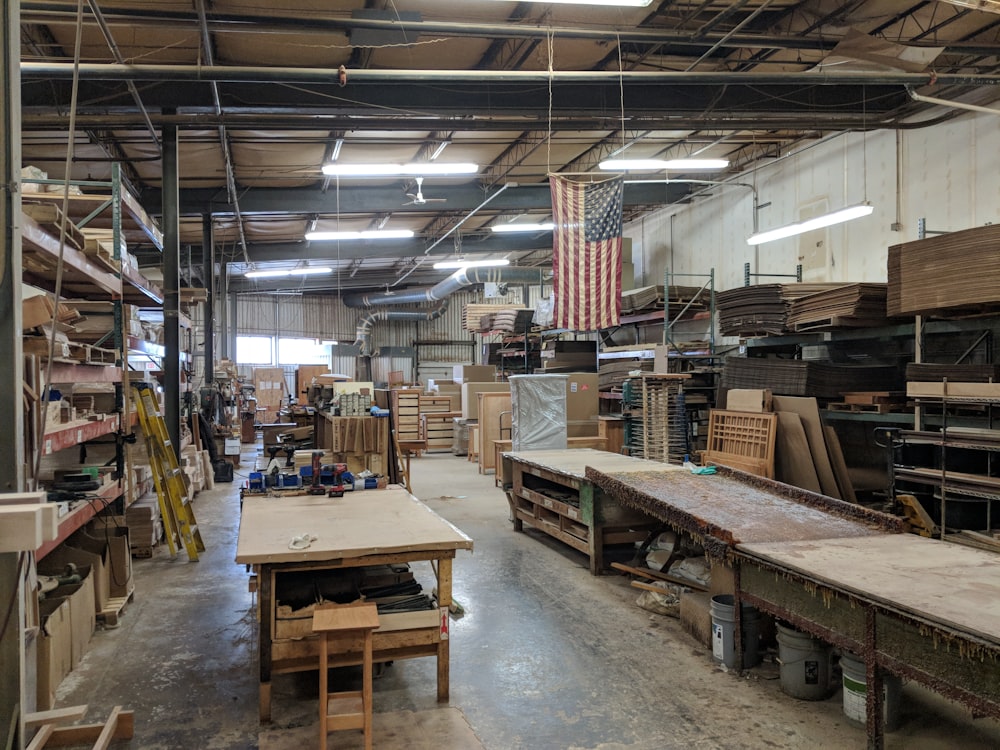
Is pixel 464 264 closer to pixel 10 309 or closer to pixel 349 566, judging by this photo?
pixel 349 566

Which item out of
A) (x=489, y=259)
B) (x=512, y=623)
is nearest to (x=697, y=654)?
(x=512, y=623)

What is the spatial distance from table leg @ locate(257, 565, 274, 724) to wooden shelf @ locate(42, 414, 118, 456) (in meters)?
1.41

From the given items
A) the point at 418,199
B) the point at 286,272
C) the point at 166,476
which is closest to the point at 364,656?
the point at 166,476

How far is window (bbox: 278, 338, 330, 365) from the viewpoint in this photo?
2514 cm

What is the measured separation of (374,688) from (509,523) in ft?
15.6

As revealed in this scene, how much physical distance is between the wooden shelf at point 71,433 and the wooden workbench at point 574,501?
13.3ft

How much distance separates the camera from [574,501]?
7.17 metres

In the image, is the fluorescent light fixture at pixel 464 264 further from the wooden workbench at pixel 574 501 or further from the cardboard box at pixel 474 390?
the wooden workbench at pixel 574 501

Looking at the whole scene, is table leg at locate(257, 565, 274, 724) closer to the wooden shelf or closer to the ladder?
the wooden shelf

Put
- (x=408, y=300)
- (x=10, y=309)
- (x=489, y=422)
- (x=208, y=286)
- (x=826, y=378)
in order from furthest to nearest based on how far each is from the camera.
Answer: (x=408, y=300) < (x=208, y=286) < (x=489, y=422) < (x=826, y=378) < (x=10, y=309)

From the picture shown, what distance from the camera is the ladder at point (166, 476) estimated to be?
702 cm

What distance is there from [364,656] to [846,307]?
7.13 metres

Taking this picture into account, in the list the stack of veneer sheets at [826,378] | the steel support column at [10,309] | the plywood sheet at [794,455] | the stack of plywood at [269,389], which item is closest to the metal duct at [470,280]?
the stack of plywood at [269,389]

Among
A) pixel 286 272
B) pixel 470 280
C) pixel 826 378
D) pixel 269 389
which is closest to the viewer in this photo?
pixel 826 378
